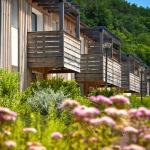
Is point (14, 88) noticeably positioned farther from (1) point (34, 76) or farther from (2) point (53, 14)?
(2) point (53, 14)

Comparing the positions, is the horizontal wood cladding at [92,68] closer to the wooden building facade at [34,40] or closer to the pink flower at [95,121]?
the wooden building facade at [34,40]

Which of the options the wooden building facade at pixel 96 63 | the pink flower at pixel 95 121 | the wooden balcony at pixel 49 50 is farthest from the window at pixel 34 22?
the pink flower at pixel 95 121

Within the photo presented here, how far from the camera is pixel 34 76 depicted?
2341cm

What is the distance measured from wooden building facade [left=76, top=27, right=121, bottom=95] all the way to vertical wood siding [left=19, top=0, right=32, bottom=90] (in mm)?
6700

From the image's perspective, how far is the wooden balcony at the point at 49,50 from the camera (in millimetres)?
21062

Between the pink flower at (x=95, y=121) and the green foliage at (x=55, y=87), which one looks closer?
the pink flower at (x=95, y=121)

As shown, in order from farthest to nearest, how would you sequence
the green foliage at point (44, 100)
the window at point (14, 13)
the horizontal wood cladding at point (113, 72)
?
the horizontal wood cladding at point (113, 72)
the window at point (14, 13)
the green foliage at point (44, 100)

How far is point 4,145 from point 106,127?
3.35 feet

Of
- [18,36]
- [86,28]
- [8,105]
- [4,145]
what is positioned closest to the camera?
[4,145]

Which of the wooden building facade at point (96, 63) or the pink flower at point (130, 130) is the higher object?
the wooden building facade at point (96, 63)

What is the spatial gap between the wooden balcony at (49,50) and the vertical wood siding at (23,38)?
0.27 m

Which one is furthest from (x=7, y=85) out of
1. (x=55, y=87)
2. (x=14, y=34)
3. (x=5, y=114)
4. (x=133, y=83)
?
(x=133, y=83)

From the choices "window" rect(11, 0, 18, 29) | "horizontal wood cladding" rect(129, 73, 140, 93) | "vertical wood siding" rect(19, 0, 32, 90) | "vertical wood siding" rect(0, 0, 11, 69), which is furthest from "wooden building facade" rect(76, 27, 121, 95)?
"vertical wood siding" rect(0, 0, 11, 69)

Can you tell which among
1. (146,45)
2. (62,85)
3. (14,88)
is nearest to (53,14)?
(62,85)
